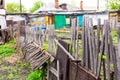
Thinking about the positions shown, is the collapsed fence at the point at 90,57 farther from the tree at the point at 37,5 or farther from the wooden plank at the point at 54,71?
the tree at the point at 37,5

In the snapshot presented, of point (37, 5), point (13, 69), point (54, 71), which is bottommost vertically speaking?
point (13, 69)

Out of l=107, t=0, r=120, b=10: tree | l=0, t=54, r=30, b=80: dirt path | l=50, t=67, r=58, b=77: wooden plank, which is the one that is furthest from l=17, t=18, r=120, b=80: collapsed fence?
l=107, t=0, r=120, b=10: tree

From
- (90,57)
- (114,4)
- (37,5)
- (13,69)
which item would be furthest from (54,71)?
(37,5)

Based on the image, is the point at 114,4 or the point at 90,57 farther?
the point at 114,4

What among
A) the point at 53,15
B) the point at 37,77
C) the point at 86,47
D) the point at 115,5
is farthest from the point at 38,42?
the point at 115,5

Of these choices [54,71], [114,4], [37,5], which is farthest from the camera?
[37,5]

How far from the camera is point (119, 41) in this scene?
3.33 meters

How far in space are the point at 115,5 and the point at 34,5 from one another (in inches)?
1783

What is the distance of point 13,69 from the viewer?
446 inches

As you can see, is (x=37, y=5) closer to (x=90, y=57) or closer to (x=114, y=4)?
(x=114, y=4)

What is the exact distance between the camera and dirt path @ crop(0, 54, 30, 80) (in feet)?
33.3

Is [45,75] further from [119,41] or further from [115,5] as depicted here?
[115,5]

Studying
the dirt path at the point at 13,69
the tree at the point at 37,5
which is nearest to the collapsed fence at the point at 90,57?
the dirt path at the point at 13,69

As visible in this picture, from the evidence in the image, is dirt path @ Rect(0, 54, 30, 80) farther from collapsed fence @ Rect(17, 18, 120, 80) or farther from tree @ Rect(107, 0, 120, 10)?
tree @ Rect(107, 0, 120, 10)
